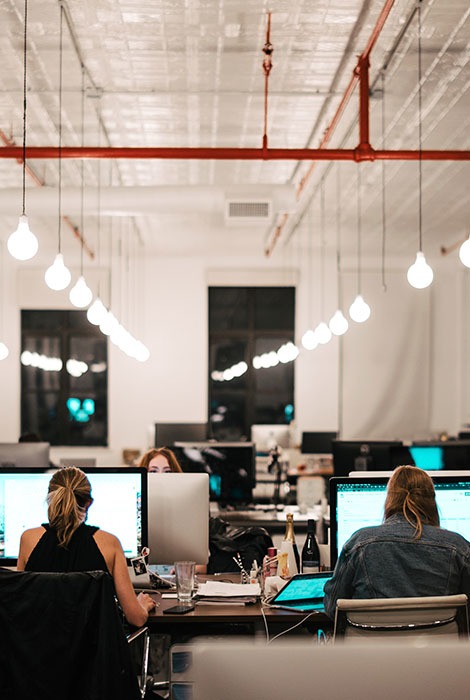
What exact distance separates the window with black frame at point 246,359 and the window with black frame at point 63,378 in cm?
184

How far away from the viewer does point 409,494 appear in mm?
2951

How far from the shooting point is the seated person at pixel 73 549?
121 inches

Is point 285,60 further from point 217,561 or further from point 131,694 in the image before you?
point 131,694

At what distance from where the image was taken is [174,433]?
891 centimetres

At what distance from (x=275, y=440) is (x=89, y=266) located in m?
4.44

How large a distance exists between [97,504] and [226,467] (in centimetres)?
240

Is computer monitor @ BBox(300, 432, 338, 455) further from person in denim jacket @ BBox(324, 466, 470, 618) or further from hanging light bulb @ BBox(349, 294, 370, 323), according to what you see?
person in denim jacket @ BBox(324, 466, 470, 618)

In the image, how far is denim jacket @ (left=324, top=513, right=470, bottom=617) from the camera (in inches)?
108

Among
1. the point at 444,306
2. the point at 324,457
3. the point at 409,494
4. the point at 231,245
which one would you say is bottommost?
the point at 324,457

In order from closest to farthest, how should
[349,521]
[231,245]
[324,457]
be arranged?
[349,521] → [324,457] → [231,245]

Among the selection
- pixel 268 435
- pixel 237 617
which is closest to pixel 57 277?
pixel 237 617

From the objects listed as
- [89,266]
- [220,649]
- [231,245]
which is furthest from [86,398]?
[220,649]

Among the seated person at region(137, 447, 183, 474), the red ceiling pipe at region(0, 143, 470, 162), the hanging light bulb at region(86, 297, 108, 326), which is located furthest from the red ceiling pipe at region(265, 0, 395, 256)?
the seated person at region(137, 447, 183, 474)

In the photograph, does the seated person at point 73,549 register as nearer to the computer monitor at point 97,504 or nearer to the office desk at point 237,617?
the office desk at point 237,617
